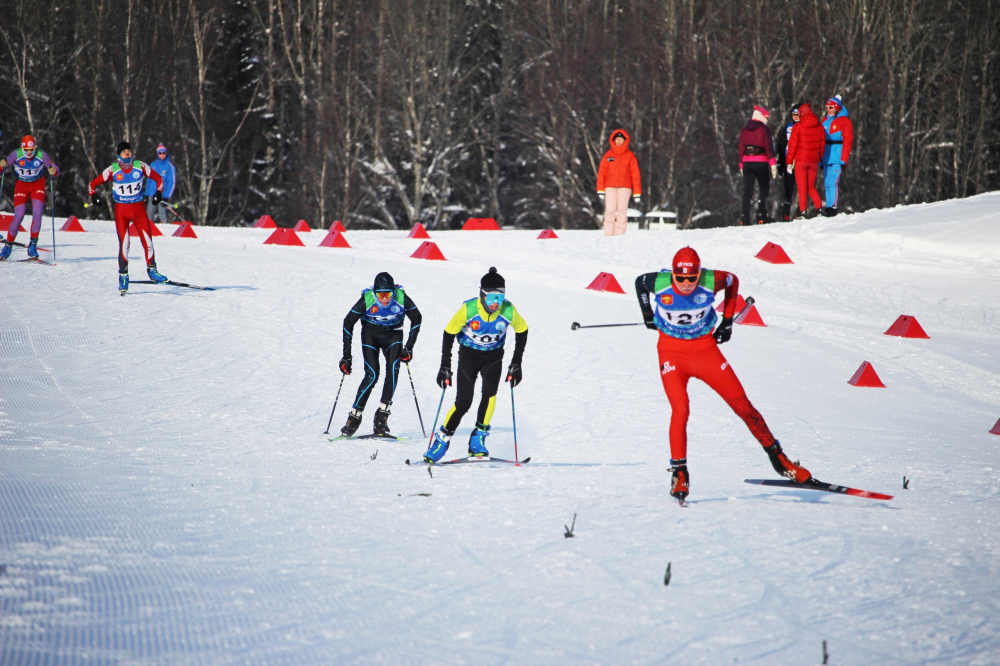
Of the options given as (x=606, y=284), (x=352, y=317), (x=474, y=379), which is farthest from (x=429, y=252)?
(x=474, y=379)

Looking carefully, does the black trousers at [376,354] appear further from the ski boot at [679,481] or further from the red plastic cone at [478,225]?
the red plastic cone at [478,225]

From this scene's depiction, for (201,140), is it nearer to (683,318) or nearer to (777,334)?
(777,334)

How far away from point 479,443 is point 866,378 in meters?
4.84

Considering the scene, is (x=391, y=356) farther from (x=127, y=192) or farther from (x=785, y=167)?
(x=785, y=167)

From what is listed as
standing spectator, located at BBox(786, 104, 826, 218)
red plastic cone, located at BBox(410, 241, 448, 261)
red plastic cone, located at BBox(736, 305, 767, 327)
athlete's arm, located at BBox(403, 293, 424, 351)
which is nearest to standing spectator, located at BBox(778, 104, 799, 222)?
standing spectator, located at BBox(786, 104, 826, 218)

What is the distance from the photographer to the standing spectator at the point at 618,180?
15719 millimetres

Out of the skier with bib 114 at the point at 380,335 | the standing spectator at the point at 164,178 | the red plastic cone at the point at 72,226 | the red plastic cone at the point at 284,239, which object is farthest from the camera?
the red plastic cone at the point at 72,226

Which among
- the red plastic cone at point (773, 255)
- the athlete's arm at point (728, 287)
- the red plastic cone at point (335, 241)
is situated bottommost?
the athlete's arm at point (728, 287)

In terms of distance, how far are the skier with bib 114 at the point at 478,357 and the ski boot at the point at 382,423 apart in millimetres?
749

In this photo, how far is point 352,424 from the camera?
7.35 m

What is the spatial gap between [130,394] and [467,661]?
238 inches

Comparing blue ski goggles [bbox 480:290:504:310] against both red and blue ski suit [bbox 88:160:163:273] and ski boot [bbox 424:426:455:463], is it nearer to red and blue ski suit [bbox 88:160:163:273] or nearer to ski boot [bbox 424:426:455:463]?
ski boot [bbox 424:426:455:463]

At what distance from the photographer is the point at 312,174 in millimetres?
27688

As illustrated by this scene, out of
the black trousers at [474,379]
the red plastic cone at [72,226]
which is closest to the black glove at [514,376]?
the black trousers at [474,379]
